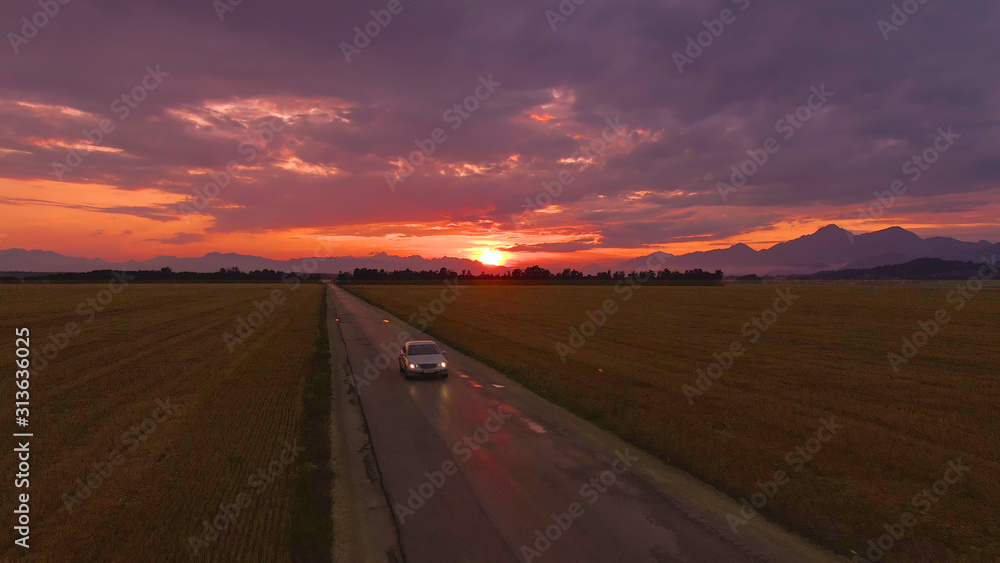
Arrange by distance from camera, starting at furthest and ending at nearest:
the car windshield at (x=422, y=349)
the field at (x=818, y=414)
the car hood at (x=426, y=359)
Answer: the car windshield at (x=422, y=349) < the car hood at (x=426, y=359) < the field at (x=818, y=414)

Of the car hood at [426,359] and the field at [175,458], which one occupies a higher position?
the car hood at [426,359]

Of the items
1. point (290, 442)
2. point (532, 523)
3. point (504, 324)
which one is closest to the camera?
point (532, 523)

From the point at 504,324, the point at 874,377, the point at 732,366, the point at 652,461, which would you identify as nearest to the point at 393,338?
the point at 504,324

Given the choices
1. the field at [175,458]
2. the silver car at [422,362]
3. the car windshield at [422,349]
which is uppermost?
the car windshield at [422,349]

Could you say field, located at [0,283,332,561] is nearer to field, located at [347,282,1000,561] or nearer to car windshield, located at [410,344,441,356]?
car windshield, located at [410,344,441,356]

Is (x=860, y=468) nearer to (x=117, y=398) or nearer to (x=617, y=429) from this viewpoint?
(x=617, y=429)

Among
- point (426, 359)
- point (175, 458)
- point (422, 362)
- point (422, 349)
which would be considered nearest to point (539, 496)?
point (175, 458)

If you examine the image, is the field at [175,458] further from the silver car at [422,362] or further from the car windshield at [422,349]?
the car windshield at [422,349]

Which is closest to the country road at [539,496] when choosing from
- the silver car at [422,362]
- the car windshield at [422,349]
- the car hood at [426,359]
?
the silver car at [422,362]
